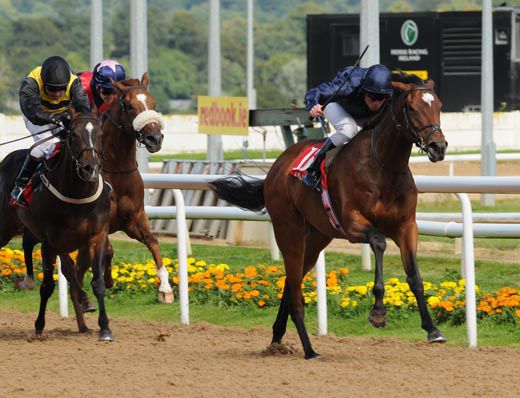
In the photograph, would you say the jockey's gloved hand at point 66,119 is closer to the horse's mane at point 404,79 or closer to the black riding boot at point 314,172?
the black riding boot at point 314,172

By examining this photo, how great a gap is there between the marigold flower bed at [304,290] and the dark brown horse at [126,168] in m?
0.66

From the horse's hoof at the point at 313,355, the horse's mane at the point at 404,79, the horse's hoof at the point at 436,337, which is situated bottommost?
the horse's hoof at the point at 313,355

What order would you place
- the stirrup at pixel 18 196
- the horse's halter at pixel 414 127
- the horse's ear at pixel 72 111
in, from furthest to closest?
the stirrup at pixel 18 196 < the horse's ear at pixel 72 111 < the horse's halter at pixel 414 127

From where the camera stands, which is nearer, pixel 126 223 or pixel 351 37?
pixel 126 223

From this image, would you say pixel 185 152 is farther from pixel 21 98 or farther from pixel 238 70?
pixel 238 70

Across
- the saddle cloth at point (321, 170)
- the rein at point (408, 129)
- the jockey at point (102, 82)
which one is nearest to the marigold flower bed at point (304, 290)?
the saddle cloth at point (321, 170)

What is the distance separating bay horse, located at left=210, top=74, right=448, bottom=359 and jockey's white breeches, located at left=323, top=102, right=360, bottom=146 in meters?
0.09

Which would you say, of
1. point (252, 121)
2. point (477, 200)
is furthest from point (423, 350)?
point (477, 200)

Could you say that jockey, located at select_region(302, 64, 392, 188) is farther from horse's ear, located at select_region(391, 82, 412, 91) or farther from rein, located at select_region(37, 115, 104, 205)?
rein, located at select_region(37, 115, 104, 205)

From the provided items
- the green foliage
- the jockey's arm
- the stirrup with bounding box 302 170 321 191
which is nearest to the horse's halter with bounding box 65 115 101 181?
the jockey's arm

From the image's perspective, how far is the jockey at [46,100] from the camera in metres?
8.82

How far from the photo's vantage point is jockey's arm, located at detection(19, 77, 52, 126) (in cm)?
877

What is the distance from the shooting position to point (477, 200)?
2270 cm

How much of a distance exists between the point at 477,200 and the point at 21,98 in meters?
14.8
